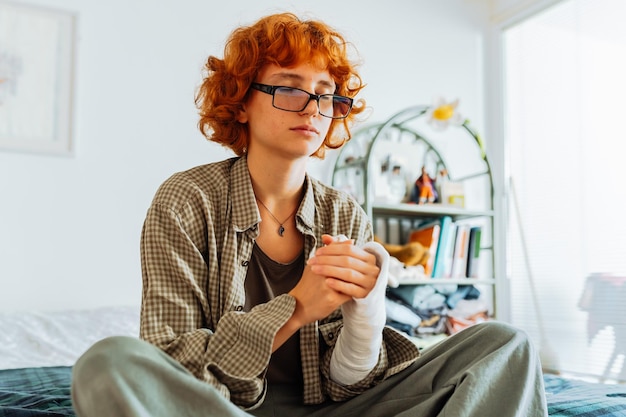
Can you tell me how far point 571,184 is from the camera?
2936 millimetres

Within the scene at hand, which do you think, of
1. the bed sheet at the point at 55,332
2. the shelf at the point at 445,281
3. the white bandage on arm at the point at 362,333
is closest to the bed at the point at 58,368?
the bed sheet at the point at 55,332

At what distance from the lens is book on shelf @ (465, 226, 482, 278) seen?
291 centimetres

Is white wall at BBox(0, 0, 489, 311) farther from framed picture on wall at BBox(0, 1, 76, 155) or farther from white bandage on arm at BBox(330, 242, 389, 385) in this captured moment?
white bandage on arm at BBox(330, 242, 389, 385)

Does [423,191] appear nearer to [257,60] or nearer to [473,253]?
[473,253]

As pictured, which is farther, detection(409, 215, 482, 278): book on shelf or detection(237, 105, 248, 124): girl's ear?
detection(409, 215, 482, 278): book on shelf

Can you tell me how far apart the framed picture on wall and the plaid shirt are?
1.37 m

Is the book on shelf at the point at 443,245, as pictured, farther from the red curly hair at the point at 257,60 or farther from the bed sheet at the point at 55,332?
the red curly hair at the point at 257,60

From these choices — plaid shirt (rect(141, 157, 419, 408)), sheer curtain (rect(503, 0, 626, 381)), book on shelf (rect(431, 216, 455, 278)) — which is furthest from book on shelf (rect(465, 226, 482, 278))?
plaid shirt (rect(141, 157, 419, 408))

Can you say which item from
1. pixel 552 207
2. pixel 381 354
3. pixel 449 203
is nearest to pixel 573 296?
pixel 552 207

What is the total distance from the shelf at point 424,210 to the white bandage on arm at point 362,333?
5.23 feet

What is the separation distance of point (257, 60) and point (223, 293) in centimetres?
51

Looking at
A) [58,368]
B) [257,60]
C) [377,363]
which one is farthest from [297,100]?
[58,368]

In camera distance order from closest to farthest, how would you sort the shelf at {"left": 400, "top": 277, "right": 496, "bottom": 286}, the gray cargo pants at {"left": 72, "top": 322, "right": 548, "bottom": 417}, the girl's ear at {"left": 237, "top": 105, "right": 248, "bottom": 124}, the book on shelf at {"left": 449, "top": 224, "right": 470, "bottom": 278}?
1. the gray cargo pants at {"left": 72, "top": 322, "right": 548, "bottom": 417}
2. the girl's ear at {"left": 237, "top": 105, "right": 248, "bottom": 124}
3. the shelf at {"left": 400, "top": 277, "right": 496, "bottom": 286}
4. the book on shelf at {"left": 449, "top": 224, "right": 470, "bottom": 278}

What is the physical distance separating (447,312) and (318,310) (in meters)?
1.95
